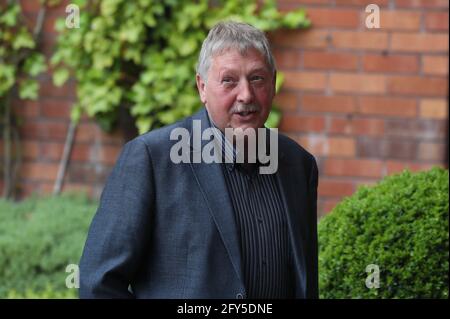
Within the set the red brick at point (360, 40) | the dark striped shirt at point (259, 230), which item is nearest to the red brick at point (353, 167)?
the red brick at point (360, 40)

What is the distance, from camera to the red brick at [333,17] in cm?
563

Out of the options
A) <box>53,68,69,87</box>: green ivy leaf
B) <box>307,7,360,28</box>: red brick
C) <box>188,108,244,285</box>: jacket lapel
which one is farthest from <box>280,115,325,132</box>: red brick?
<box>188,108,244,285</box>: jacket lapel

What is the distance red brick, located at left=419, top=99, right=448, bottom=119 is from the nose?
128 inches

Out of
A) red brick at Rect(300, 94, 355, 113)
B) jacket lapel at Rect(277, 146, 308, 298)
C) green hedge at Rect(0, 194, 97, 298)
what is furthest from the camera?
red brick at Rect(300, 94, 355, 113)

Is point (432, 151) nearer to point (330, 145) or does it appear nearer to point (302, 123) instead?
point (330, 145)

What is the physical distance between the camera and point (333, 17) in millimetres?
5652

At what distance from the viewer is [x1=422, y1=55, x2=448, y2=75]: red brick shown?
218 inches

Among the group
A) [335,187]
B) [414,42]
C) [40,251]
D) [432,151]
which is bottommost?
[40,251]

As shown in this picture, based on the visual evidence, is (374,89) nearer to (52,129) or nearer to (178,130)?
(52,129)

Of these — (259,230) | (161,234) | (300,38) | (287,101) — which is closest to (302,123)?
(287,101)

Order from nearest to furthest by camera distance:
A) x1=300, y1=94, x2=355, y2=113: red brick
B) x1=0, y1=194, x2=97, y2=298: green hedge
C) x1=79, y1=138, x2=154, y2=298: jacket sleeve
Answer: x1=79, y1=138, x2=154, y2=298: jacket sleeve
x1=0, y1=194, x2=97, y2=298: green hedge
x1=300, y1=94, x2=355, y2=113: red brick

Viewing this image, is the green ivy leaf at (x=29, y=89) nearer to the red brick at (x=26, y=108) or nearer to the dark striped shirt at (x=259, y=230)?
the red brick at (x=26, y=108)

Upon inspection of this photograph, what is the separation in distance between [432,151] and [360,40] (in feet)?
2.75

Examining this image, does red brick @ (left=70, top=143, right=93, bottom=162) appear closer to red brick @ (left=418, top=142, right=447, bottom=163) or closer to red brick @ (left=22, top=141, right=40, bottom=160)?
red brick @ (left=22, top=141, right=40, bottom=160)
